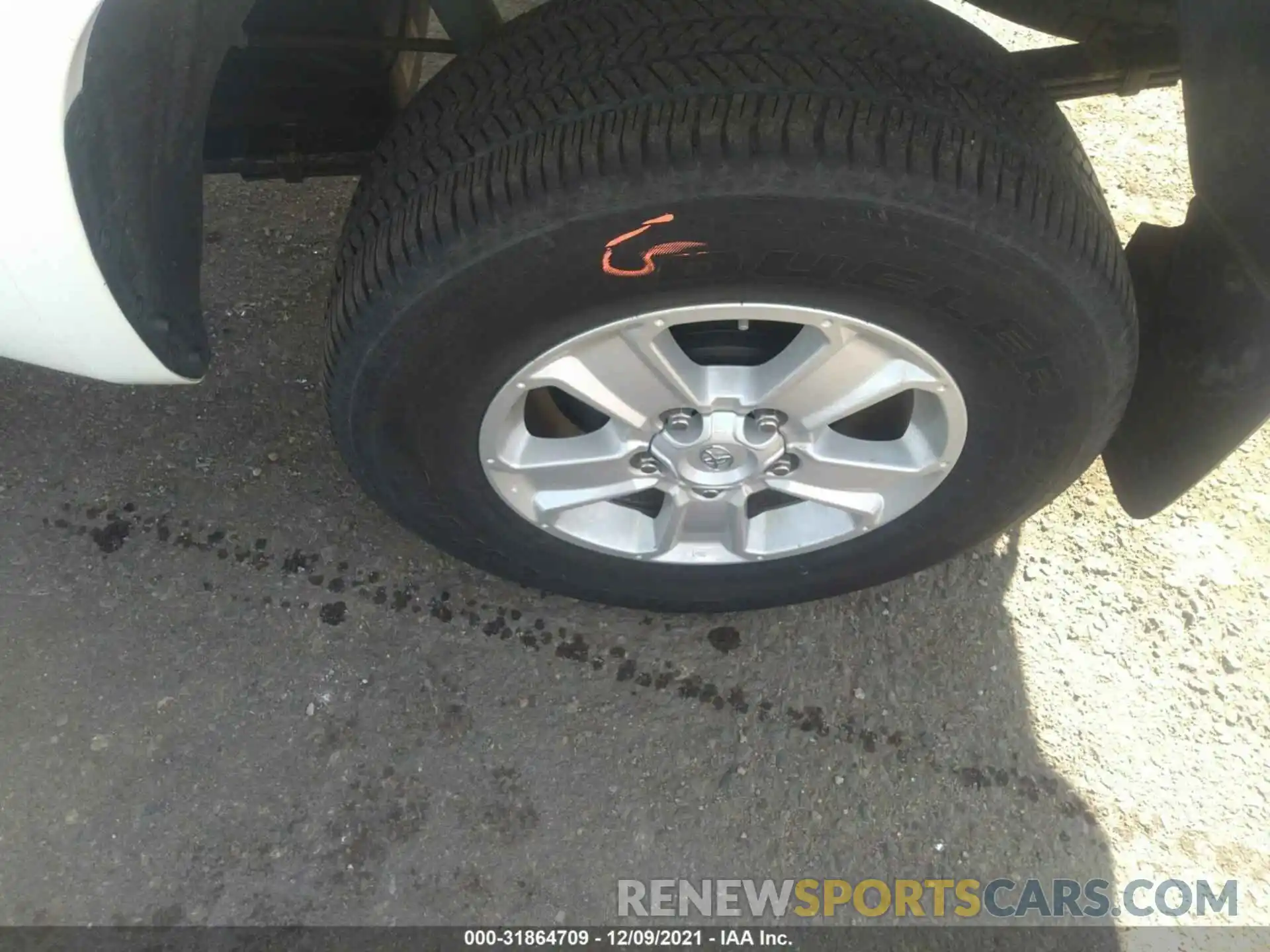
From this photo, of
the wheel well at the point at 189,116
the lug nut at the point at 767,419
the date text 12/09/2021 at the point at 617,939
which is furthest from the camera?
the date text 12/09/2021 at the point at 617,939

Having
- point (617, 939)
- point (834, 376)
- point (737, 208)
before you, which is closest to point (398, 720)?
point (617, 939)

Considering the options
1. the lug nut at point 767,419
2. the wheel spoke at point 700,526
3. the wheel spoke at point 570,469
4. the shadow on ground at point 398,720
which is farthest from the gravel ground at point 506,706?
the lug nut at point 767,419

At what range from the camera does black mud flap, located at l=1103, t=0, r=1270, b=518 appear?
4.31 ft

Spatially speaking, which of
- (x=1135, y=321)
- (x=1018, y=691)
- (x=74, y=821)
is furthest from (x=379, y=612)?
(x=1135, y=321)

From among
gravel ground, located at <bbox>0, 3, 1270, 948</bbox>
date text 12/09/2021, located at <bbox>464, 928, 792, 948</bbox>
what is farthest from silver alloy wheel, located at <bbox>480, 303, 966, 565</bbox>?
date text 12/09/2021, located at <bbox>464, 928, 792, 948</bbox>

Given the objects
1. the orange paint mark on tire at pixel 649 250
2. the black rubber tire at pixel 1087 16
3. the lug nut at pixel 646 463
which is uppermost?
the black rubber tire at pixel 1087 16

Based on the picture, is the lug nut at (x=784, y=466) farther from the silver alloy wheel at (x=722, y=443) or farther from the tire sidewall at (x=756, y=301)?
the tire sidewall at (x=756, y=301)

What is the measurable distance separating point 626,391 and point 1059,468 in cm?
83

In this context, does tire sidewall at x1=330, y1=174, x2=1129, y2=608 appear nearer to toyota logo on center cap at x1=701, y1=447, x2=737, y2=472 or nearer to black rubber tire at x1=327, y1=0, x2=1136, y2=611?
black rubber tire at x1=327, y1=0, x2=1136, y2=611

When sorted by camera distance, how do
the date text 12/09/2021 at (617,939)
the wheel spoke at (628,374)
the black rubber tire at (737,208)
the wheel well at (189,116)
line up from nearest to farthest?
the wheel well at (189,116) < the black rubber tire at (737,208) < the wheel spoke at (628,374) < the date text 12/09/2021 at (617,939)

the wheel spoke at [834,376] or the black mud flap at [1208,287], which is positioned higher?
the black mud flap at [1208,287]

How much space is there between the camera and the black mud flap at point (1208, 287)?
131 cm

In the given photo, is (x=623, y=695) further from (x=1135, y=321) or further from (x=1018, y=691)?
(x=1135, y=321)

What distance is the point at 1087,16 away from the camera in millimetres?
1826
